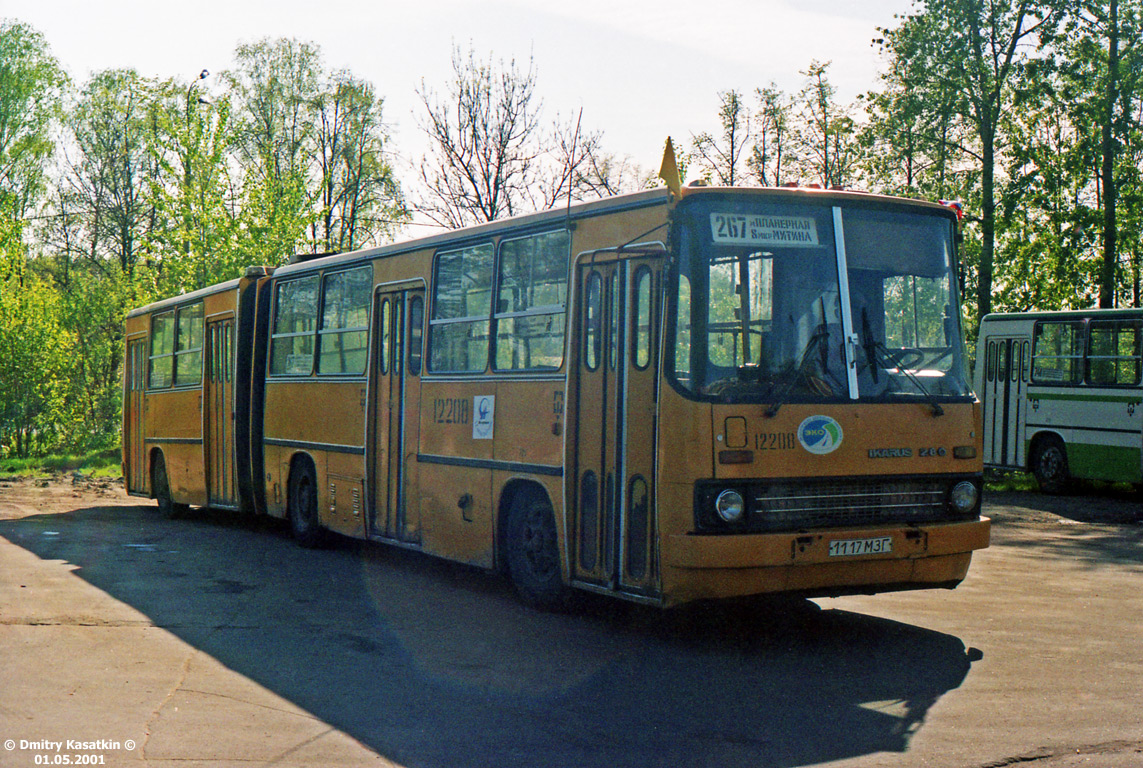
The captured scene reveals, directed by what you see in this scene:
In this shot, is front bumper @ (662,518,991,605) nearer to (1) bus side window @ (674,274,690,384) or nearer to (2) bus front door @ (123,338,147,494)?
(1) bus side window @ (674,274,690,384)

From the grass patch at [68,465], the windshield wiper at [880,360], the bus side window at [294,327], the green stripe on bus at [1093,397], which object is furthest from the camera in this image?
the grass patch at [68,465]

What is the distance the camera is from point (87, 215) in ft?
156

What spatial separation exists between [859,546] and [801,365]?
3.87 ft

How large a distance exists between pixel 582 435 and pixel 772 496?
1.59 m

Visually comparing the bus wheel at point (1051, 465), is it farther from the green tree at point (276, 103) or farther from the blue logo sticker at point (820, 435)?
the green tree at point (276, 103)

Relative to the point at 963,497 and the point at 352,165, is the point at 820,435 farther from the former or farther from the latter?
the point at 352,165

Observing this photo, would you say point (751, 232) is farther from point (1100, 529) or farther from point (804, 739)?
point (1100, 529)

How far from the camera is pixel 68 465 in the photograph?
33.4 meters

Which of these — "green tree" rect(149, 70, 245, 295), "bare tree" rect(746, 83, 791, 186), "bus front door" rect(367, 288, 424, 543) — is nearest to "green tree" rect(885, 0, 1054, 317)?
"bare tree" rect(746, 83, 791, 186)

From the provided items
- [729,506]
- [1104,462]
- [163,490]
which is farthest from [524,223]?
[1104,462]

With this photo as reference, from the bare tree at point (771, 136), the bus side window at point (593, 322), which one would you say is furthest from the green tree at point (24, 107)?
the bus side window at point (593, 322)

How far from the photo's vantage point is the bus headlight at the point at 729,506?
7676 millimetres

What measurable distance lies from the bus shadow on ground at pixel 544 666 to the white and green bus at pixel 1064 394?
12785 millimetres

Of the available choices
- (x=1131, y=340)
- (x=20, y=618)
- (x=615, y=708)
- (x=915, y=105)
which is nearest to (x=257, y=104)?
(x=915, y=105)
